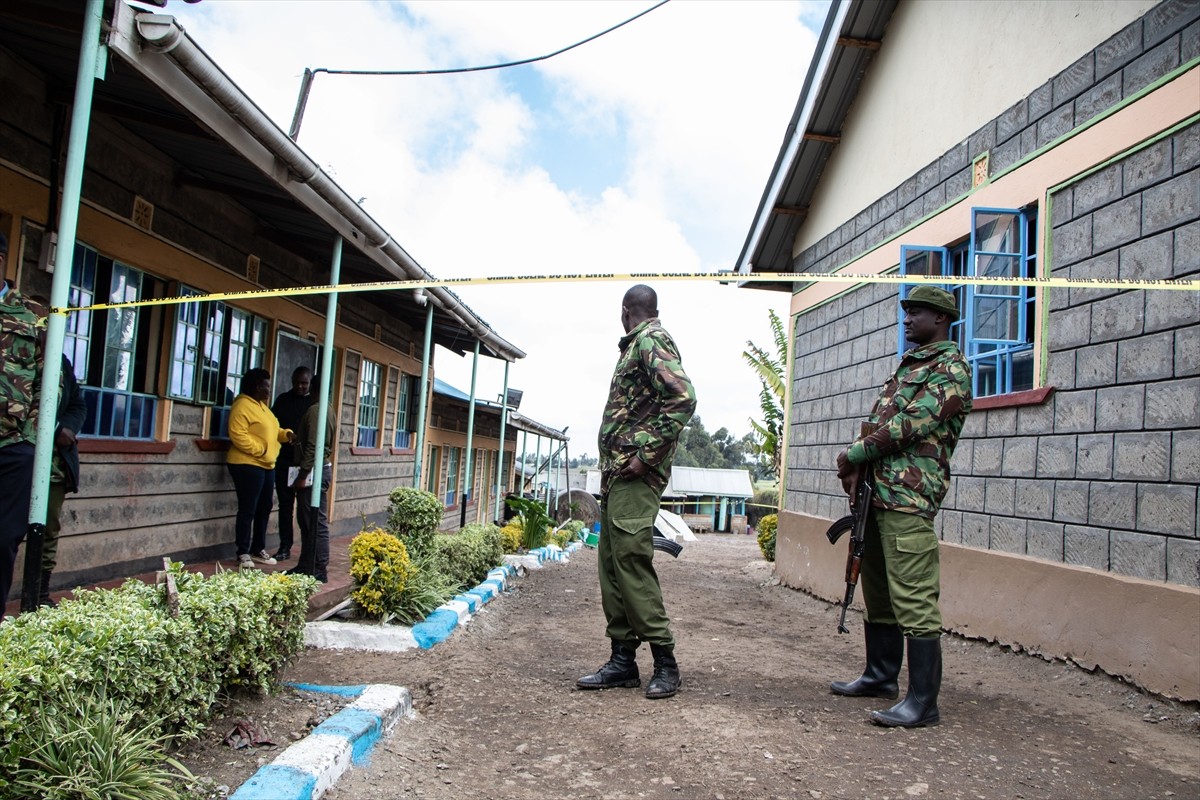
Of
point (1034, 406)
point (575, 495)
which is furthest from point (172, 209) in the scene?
point (575, 495)

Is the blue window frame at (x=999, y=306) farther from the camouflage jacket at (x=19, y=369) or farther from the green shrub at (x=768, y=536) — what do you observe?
the green shrub at (x=768, y=536)

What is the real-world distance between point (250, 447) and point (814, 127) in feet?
21.7

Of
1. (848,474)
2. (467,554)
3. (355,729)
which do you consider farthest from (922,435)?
(467,554)

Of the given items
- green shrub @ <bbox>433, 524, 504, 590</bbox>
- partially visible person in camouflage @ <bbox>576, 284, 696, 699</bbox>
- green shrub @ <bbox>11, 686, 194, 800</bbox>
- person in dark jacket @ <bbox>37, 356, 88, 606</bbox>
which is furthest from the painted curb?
green shrub @ <bbox>433, 524, 504, 590</bbox>

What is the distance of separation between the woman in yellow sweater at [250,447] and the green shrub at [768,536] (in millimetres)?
7505

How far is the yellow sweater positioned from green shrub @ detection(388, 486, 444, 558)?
3.82ft

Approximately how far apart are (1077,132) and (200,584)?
565cm

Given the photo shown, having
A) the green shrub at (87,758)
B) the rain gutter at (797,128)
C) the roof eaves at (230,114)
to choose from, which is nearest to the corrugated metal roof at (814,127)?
the rain gutter at (797,128)

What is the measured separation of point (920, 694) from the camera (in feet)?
12.6

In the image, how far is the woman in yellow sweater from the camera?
22.2 ft

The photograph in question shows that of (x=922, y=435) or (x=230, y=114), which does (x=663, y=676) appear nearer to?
(x=922, y=435)

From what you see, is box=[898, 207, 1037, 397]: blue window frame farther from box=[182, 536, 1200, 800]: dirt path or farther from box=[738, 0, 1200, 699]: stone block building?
box=[182, 536, 1200, 800]: dirt path

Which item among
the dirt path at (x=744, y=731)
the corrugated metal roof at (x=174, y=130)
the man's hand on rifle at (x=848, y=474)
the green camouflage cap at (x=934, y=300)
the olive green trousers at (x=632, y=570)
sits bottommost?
the dirt path at (x=744, y=731)

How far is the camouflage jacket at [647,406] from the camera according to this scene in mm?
4379
